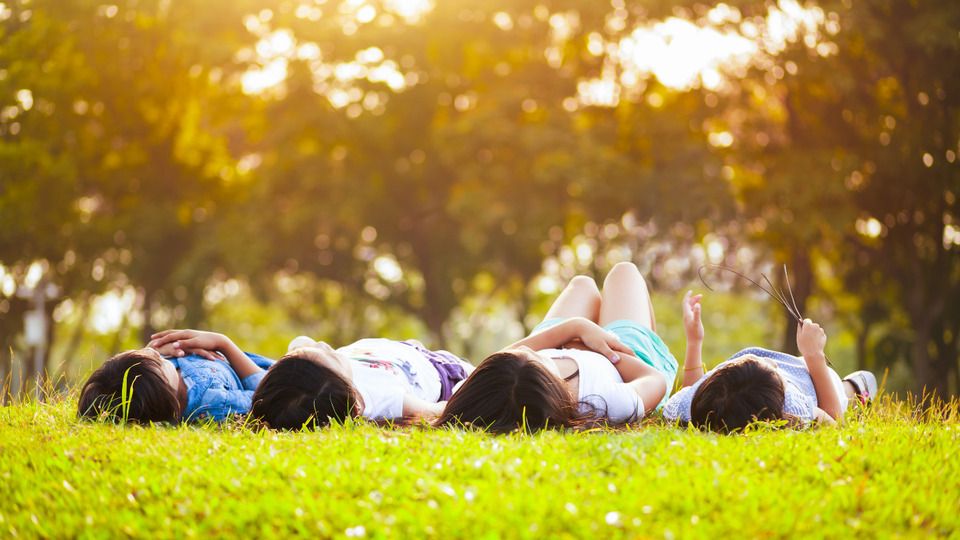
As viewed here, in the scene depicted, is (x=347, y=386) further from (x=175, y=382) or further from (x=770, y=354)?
(x=770, y=354)

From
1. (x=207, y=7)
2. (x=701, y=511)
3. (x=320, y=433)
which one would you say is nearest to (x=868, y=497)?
(x=701, y=511)

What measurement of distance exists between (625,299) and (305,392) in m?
2.60

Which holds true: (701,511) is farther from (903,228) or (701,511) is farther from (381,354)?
(903,228)

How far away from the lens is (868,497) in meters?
4.00

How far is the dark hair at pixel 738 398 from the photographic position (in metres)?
5.20

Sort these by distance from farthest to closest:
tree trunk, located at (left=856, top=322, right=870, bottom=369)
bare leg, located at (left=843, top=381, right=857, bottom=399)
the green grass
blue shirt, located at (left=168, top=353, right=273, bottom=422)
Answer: tree trunk, located at (left=856, top=322, right=870, bottom=369), bare leg, located at (left=843, top=381, right=857, bottom=399), blue shirt, located at (left=168, top=353, right=273, bottom=422), the green grass

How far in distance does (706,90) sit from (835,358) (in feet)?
26.4

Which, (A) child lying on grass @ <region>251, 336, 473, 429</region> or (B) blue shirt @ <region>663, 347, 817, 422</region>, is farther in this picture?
(B) blue shirt @ <region>663, 347, 817, 422</region>

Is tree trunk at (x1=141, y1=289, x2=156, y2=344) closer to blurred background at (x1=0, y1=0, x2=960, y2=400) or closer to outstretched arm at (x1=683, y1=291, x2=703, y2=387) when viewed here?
blurred background at (x1=0, y1=0, x2=960, y2=400)

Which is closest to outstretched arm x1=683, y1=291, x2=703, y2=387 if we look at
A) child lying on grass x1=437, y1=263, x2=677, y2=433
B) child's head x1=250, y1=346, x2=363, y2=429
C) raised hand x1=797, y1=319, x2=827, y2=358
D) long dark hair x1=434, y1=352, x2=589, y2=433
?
child lying on grass x1=437, y1=263, x2=677, y2=433

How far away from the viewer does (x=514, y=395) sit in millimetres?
5109

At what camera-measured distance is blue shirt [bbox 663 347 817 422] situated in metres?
5.39

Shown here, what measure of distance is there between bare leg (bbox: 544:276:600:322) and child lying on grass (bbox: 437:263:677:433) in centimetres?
19

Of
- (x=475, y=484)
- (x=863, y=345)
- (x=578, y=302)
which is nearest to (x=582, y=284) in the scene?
(x=578, y=302)
